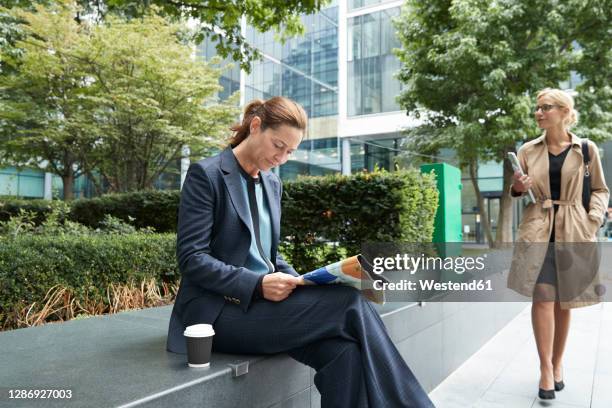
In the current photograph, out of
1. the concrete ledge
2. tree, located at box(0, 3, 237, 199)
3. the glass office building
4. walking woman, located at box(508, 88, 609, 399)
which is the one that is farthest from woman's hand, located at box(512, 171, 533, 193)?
the glass office building

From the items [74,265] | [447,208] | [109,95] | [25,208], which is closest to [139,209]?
[109,95]

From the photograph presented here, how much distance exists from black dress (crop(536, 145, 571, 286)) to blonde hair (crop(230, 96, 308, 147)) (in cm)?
198

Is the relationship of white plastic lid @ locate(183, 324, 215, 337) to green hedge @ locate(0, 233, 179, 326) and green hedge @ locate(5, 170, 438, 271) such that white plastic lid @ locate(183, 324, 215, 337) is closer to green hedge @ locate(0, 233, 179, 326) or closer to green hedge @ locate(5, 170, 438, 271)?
green hedge @ locate(0, 233, 179, 326)

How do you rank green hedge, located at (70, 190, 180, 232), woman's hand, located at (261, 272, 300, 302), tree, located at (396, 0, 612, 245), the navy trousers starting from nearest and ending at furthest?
1. the navy trousers
2. woman's hand, located at (261, 272, 300, 302)
3. green hedge, located at (70, 190, 180, 232)
4. tree, located at (396, 0, 612, 245)

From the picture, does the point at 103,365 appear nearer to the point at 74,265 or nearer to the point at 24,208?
the point at 74,265

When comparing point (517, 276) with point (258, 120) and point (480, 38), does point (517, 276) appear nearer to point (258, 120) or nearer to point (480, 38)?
point (258, 120)

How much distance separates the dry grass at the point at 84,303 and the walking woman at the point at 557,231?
10.8 ft

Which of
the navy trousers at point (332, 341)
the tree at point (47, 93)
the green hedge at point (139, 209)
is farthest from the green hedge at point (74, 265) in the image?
the tree at point (47, 93)

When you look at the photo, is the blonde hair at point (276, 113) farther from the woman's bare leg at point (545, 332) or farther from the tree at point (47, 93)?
the tree at point (47, 93)

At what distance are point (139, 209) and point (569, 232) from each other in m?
8.70

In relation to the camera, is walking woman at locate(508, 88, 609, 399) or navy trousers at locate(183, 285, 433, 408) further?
walking woman at locate(508, 88, 609, 399)

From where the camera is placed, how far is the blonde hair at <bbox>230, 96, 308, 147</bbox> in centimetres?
214

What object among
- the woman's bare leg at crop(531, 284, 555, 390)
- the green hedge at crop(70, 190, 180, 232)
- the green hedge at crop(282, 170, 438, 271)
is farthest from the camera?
the green hedge at crop(70, 190, 180, 232)

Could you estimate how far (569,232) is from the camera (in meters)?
3.19
